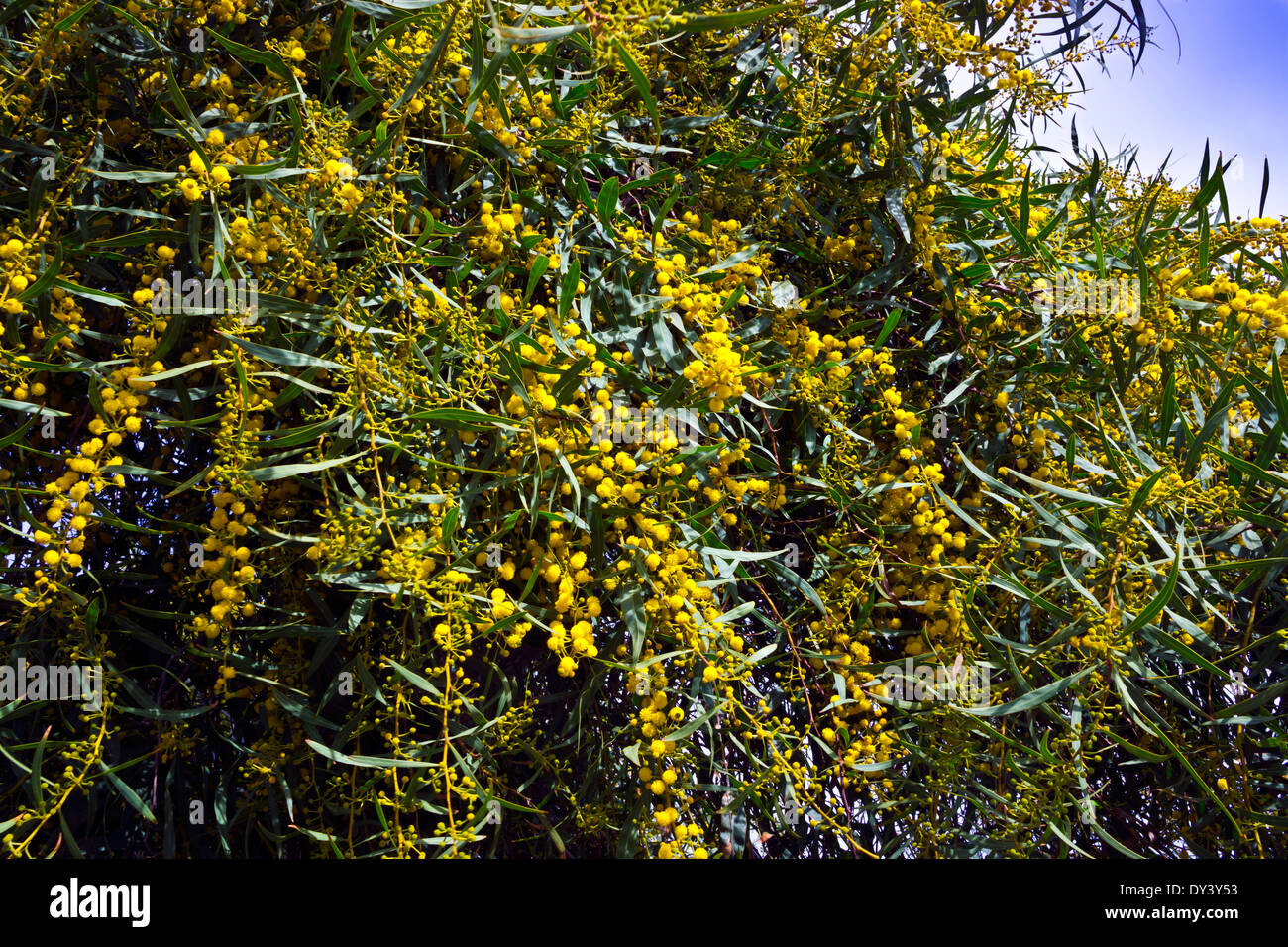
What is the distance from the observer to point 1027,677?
3.57ft

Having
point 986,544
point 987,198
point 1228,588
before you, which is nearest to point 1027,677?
point 986,544

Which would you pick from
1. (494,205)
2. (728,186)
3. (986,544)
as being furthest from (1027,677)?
(494,205)

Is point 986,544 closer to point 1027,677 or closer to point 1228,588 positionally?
point 1027,677

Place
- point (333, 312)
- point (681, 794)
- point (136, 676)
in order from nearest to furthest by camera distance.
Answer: point (333, 312), point (681, 794), point (136, 676)

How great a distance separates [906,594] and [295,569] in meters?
0.84

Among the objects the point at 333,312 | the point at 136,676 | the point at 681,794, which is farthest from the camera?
the point at 136,676

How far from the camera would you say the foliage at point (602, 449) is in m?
0.95

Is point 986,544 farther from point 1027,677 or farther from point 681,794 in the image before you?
point 681,794

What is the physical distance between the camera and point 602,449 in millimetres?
931

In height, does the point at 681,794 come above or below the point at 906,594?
below

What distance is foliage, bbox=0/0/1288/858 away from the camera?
95cm

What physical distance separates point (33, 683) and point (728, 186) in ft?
3.63

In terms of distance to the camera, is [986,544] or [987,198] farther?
[987,198]
